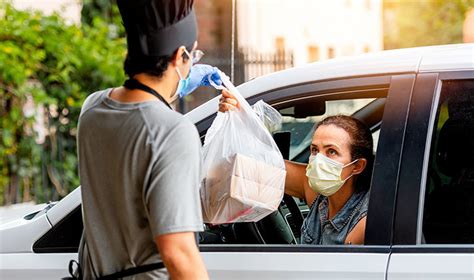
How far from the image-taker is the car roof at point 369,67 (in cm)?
283

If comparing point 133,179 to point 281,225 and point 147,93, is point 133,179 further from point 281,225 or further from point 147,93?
point 281,225

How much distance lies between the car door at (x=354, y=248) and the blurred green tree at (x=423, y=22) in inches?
526

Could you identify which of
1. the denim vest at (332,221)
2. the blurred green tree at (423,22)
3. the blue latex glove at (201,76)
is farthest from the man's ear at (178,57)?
the blurred green tree at (423,22)

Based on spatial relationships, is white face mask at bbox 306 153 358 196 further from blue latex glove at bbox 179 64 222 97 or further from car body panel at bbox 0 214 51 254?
car body panel at bbox 0 214 51 254

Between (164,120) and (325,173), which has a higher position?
(164,120)

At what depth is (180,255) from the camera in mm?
2262

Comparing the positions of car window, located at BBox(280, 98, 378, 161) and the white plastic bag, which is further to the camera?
car window, located at BBox(280, 98, 378, 161)

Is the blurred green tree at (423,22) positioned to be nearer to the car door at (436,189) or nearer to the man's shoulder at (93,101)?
the car door at (436,189)

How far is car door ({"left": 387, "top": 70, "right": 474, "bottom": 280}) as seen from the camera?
266 cm

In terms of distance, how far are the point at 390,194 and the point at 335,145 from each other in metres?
0.47

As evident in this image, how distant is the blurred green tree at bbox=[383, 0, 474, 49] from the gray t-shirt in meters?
14.0

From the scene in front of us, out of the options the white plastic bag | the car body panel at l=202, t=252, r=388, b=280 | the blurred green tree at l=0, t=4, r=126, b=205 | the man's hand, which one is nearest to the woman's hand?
the white plastic bag

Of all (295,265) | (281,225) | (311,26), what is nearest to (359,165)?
(281,225)

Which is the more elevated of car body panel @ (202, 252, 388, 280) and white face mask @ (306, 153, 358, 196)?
white face mask @ (306, 153, 358, 196)
